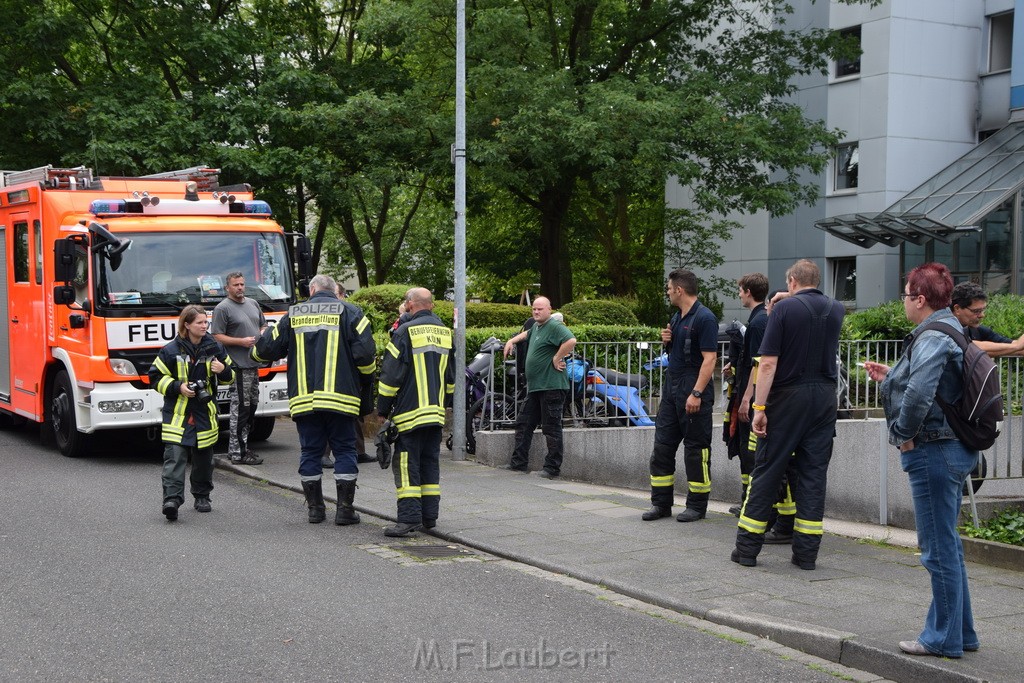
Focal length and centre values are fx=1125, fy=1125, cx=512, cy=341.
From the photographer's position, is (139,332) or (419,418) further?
(139,332)

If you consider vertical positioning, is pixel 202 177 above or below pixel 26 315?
above

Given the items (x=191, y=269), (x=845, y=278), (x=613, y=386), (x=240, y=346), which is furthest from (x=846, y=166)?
(x=240, y=346)

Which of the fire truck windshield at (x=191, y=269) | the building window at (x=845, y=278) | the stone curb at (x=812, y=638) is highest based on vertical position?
the building window at (x=845, y=278)

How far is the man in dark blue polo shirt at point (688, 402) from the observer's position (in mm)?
8391

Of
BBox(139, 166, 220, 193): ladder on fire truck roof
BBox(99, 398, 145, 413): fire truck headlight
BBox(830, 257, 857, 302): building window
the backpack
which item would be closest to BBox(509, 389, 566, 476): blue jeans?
BBox(99, 398, 145, 413): fire truck headlight

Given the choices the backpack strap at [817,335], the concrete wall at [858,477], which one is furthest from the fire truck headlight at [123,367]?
the backpack strap at [817,335]

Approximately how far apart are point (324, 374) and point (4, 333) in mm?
7419

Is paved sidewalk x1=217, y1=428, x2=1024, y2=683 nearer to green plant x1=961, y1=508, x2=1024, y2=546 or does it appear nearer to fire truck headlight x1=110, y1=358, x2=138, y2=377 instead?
green plant x1=961, y1=508, x2=1024, y2=546

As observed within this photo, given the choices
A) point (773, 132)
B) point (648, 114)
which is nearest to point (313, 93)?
point (648, 114)

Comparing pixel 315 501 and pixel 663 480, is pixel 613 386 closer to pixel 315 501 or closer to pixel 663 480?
pixel 663 480

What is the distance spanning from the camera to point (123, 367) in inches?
466

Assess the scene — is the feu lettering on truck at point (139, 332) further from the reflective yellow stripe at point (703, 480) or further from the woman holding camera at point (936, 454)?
the woman holding camera at point (936, 454)

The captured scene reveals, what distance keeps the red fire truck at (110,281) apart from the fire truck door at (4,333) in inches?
1.1
